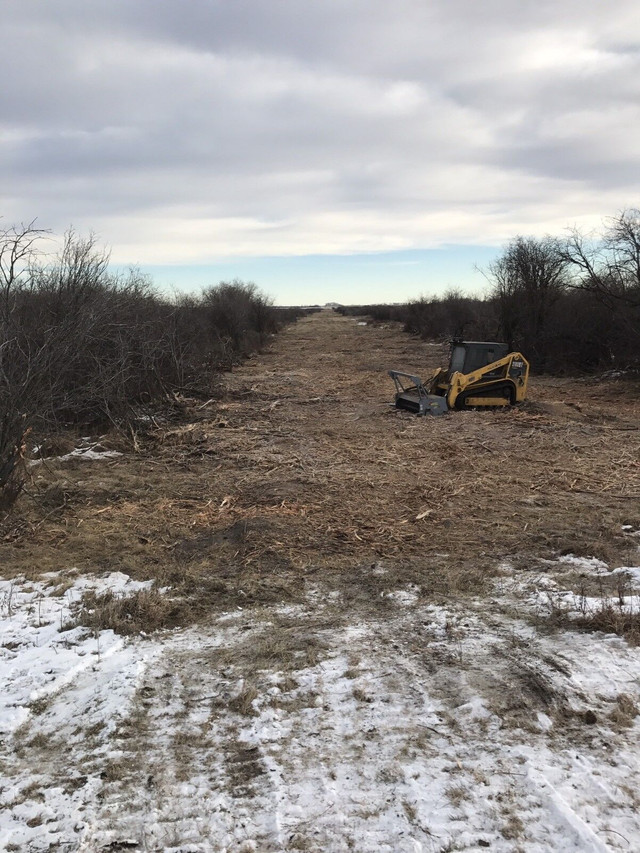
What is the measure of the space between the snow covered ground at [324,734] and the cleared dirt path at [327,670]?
0.01m

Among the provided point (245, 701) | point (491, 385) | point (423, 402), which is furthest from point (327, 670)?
point (491, 385)

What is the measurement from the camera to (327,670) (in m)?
3.73

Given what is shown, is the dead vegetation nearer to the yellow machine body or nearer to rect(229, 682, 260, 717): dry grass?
the yellow machine body

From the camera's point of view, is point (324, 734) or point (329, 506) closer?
point (324, 734)

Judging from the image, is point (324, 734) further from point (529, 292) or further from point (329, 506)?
point (529, 292)

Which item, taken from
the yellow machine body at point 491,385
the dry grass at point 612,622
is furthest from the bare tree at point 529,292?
the dry grass at point 612,622

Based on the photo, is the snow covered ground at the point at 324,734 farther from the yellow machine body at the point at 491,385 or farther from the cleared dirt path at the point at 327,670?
the yellow machine body at the point at 491,385

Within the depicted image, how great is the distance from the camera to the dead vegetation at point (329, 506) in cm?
532

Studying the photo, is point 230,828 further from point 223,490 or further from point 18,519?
point 223,490

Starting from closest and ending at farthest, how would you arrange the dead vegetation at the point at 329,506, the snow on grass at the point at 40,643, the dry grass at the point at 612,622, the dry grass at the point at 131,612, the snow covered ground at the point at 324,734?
the snow covered ground at the point at 324,734 < the snow on grass at the point at 40,643 < the dry grass at the point at 612,622 < the dry grass at the point at 131,612 < the dead vegetation at the point at 329,506

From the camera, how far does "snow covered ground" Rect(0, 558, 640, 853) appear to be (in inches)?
99.1

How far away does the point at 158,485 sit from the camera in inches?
336

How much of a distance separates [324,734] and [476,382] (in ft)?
37.7

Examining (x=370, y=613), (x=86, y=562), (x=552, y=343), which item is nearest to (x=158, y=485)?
(x=86, y=562)
